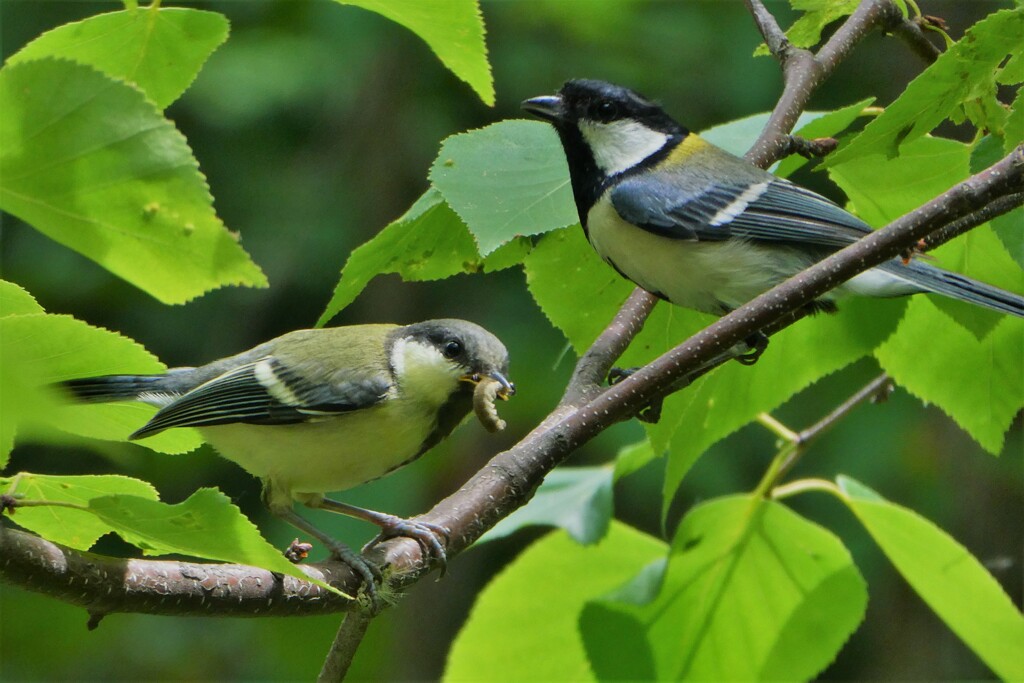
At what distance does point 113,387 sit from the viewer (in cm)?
175

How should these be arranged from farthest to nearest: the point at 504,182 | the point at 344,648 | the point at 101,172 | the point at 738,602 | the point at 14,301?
the point at 738,602 → the point at 504,182 → the point at 344,648 → the point at 14,301 → the point at 101,172

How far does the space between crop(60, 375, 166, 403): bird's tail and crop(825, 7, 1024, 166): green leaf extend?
1.05 meters

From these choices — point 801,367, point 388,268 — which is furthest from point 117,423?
point 801,367

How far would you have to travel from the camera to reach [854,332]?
5.78 feet

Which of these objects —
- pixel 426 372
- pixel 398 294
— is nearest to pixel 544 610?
pixel 426 372

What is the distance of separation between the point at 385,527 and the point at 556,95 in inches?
41.8

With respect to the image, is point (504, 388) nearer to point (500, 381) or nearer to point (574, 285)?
point (500, 381)

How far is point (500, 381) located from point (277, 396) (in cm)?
42

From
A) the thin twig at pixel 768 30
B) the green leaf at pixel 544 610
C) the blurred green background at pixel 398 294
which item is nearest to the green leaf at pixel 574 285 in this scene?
the green leaf at pixel 544 610

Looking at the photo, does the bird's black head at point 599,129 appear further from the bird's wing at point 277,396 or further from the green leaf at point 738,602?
the green leaf at point 738,602

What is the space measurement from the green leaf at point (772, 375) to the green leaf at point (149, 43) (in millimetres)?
914

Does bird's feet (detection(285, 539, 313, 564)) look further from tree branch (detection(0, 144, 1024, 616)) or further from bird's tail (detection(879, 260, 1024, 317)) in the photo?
bird's tail (detection(879, 260, 1024, 317))

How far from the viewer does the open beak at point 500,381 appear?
6.25 feet

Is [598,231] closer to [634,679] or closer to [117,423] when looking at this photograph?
[634,679]
